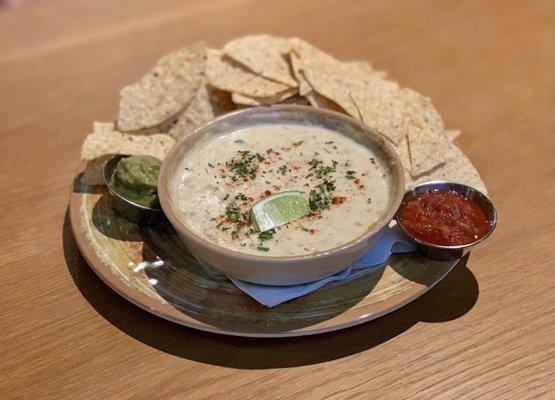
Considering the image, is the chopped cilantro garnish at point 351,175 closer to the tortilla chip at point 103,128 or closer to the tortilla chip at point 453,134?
the tortilla chip at point 453,134

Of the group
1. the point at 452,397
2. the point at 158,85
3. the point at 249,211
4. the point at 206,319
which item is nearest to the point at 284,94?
the point at 158,85

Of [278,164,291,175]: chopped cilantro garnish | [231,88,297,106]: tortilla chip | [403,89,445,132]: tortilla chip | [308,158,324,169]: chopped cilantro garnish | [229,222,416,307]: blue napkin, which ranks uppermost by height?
[231,88,297,106]: tortilla chip

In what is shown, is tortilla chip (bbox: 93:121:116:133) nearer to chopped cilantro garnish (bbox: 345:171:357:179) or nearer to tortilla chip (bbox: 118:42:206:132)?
tortilla chip (bbox: 118:42:206:132)

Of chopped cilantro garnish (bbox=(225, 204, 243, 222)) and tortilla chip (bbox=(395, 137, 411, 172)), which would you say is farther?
tortilla chip (bbox=(395, 137, 411, 172))

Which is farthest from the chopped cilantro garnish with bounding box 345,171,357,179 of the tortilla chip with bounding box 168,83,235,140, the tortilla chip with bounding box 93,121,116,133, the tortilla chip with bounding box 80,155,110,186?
the tortilla chip with bounding box 93,121,116,133

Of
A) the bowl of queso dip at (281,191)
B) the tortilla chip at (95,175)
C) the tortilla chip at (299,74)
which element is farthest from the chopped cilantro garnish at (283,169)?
the tortilla chip at (95,175)

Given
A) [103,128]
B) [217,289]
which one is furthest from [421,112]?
[103,128]

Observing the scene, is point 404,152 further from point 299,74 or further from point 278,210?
point 278,210
